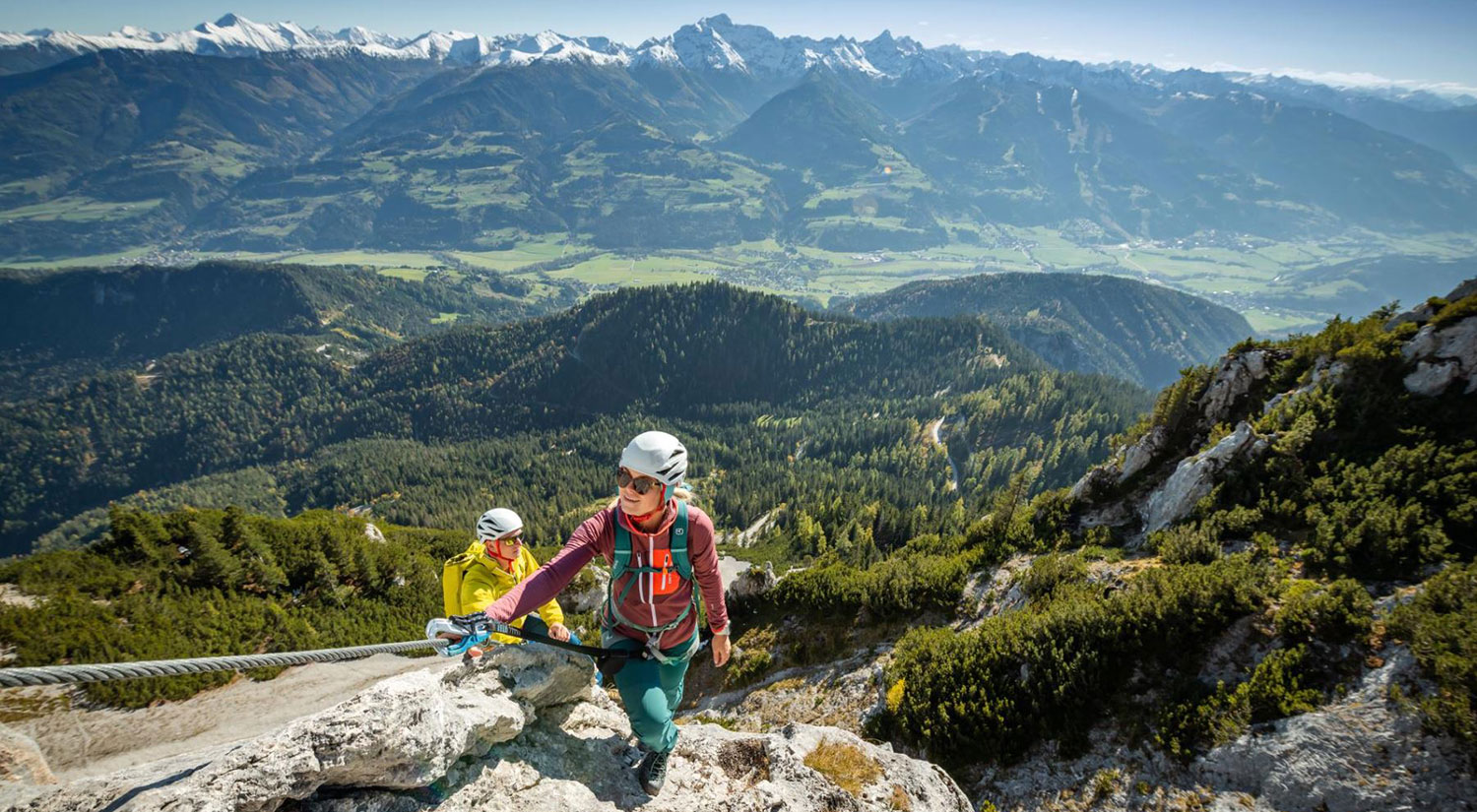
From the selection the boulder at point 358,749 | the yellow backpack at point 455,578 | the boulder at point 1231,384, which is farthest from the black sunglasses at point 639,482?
the boulder at point 1231,384

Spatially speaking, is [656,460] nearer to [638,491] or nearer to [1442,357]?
[638,491]

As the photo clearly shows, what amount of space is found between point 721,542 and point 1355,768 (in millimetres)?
106262

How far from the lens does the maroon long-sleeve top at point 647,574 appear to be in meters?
7.45

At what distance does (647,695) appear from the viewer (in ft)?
26.7

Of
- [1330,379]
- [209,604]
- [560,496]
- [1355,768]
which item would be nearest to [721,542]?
[560,496]

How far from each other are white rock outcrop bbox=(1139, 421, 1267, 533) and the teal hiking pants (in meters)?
22.1

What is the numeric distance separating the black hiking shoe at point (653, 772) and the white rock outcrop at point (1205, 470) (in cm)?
2219

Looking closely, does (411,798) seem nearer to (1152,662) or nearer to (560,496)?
(1152,662)

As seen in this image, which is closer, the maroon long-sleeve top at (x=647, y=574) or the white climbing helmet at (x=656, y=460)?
the white climbing helmet at (x=656, y=460)

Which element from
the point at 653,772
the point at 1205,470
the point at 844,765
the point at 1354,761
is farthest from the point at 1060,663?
the point at 1205,470

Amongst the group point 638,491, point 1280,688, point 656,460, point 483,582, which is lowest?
point 1280,688

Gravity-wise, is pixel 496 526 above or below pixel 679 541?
below

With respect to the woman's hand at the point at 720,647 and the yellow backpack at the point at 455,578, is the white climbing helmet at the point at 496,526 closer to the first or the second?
the yellow backpack at the point at 455,578

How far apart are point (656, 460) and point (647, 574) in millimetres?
1759
